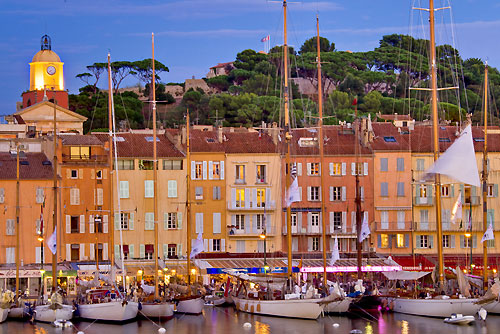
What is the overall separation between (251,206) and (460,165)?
97.1ft

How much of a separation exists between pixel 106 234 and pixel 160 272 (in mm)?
4880

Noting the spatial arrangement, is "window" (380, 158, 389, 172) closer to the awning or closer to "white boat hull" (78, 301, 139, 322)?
the awning

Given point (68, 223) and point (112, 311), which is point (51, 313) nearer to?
point (112, 311)

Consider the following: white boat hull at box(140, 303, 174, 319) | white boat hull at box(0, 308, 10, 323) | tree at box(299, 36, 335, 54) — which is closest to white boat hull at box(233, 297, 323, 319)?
white boat hull at box(140, 303, 174, 319)

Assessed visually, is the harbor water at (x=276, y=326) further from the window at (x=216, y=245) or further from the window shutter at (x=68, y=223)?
the window at (x=216, y=245)

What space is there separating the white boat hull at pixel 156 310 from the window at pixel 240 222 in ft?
73.2

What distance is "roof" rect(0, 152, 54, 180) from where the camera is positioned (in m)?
80.5

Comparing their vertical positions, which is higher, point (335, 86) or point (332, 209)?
point (335, 86)

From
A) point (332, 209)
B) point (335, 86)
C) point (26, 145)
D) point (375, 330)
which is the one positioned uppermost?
point (335, 86)

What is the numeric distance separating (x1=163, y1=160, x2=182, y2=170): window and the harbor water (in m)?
21.9

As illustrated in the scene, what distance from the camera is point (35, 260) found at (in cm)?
7925

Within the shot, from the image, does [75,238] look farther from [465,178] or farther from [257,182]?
[465,178]

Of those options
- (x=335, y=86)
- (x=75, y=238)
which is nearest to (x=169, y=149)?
(x=75, y=238)

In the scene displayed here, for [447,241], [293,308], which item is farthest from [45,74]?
[293,308]
